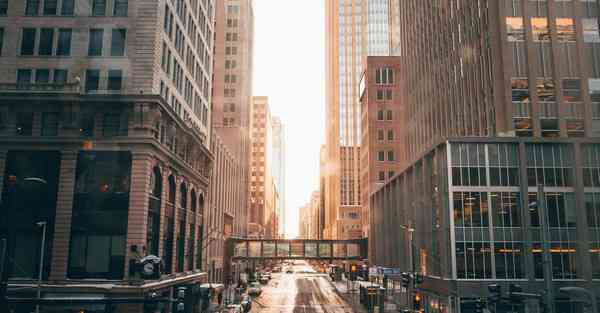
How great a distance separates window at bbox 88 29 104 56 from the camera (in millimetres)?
45109

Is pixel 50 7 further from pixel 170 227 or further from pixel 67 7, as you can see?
pixel 170 227

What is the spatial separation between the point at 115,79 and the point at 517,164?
36.8 meters

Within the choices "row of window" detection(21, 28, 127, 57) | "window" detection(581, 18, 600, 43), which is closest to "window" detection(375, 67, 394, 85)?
"window" detection(581, 18, 600, 43)

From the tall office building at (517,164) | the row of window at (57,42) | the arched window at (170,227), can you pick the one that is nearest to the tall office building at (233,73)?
the arched window at (170,227)

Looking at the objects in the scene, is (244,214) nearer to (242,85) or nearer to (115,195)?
(242,85)

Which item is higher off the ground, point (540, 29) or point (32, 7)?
point (540, 29)

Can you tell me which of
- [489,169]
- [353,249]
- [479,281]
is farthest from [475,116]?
[353,249]

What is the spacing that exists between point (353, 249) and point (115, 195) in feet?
269

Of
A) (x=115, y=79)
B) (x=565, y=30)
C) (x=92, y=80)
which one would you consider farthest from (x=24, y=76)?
(x=565, y=30)

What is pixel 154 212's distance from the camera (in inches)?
1853

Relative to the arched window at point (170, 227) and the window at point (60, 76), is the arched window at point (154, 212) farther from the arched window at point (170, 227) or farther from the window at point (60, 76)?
the window at point (60, 76)

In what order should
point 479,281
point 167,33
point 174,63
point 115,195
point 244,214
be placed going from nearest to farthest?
point 115,195, point 479,281, point 167,33, point 174,63, point 244,214

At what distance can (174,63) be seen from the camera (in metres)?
54.4

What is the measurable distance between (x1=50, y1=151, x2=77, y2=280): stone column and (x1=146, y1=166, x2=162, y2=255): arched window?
245 inches
